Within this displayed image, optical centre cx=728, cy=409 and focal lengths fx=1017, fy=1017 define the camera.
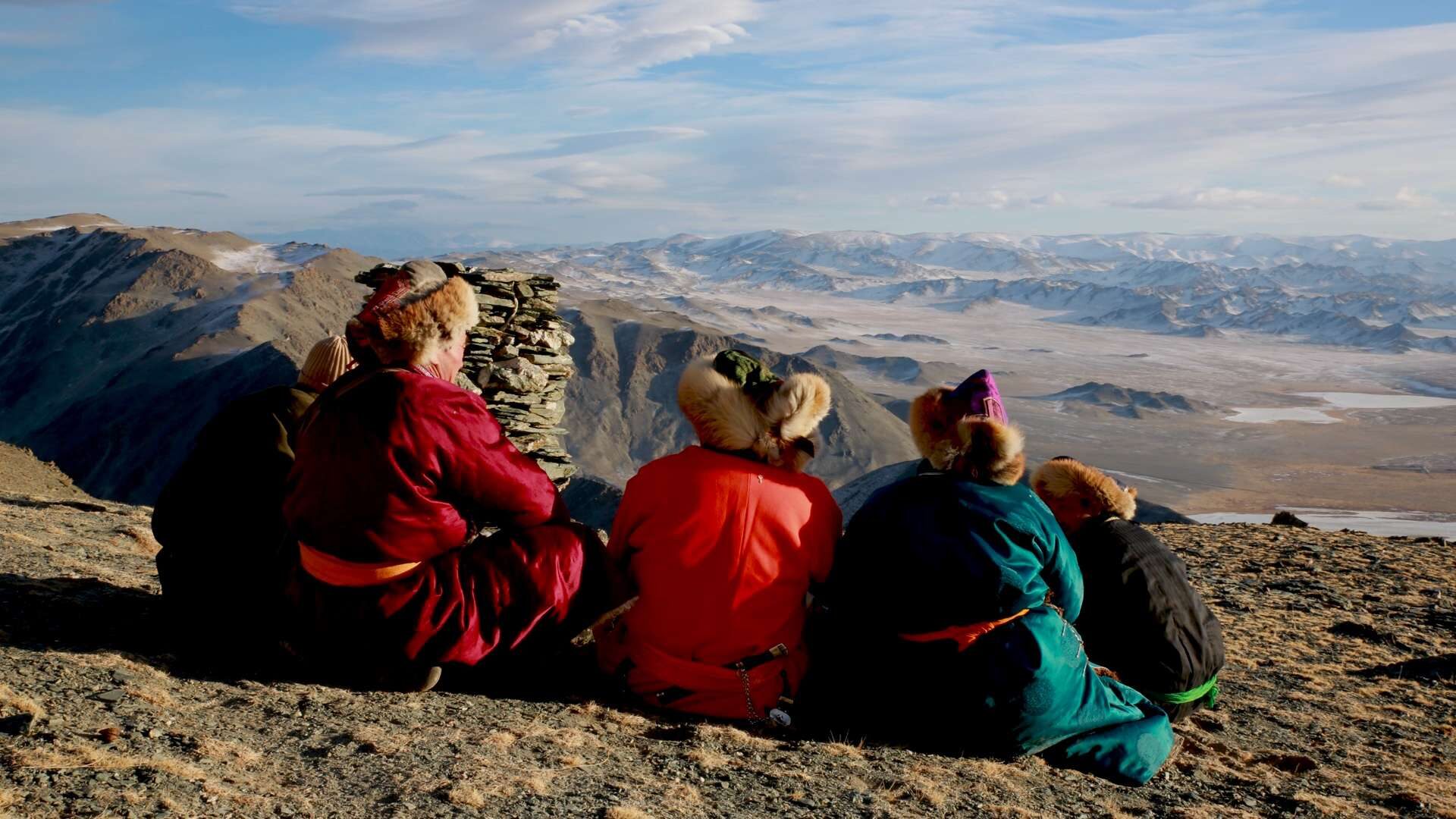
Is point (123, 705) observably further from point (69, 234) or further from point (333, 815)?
point (69, 234)

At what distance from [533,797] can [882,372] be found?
18622 centimetres

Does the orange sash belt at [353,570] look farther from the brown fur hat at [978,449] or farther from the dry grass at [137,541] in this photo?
the dry grass at [137,541]

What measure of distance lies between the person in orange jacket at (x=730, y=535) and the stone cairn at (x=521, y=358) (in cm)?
821

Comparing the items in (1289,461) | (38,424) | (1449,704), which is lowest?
(1289,461)

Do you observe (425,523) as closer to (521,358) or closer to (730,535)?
(730,535)

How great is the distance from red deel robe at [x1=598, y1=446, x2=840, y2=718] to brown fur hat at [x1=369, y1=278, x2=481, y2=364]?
115 centimetres

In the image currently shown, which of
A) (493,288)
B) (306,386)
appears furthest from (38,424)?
(306,386)

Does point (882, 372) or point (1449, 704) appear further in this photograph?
point (882, 372)

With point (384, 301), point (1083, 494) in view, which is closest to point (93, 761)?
point (384, 301)

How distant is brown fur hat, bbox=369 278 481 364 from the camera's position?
4.57m

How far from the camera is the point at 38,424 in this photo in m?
76.8

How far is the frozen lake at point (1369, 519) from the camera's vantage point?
89.7 metres

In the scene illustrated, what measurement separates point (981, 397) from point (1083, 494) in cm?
87

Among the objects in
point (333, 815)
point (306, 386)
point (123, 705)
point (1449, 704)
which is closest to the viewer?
point (333, 815)
